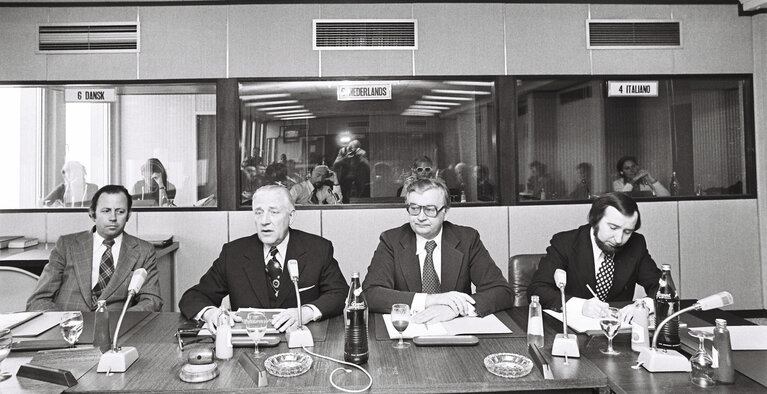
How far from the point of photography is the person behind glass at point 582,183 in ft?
14.5

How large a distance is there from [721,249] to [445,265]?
318 centimetres

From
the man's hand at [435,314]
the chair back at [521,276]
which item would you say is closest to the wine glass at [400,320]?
the man's hand at [435,314]

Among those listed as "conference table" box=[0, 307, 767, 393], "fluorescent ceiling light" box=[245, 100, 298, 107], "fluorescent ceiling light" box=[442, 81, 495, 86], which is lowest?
"conference table" box=[0, 307, 767, 393]

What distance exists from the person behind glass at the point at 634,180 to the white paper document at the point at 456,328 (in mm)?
2996

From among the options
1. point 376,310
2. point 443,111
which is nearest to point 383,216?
point 443,111

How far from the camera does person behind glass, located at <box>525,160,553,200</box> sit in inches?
172

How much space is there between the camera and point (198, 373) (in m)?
1.48

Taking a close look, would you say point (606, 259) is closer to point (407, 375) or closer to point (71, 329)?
point (407, 375)

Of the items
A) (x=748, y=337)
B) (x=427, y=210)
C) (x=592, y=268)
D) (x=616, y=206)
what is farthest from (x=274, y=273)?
(x=748, y=337)

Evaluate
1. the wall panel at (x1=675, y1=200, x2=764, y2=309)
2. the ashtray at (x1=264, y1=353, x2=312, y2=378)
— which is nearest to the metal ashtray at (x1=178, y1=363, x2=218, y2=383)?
the ashtray at (x1=264, y1=353, x2=312, y2=378)

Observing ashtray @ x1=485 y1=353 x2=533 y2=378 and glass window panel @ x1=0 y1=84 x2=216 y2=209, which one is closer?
ashtray @ x1=485 y1=353 x2=533 y2=378

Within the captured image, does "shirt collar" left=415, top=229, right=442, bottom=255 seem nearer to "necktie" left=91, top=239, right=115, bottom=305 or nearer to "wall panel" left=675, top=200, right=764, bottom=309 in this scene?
"necktie" left=91, top=239, right=115, bottom=305

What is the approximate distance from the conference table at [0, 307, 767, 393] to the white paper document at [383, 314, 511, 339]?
9 centimetres

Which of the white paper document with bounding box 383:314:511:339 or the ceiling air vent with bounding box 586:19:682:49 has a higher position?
the ceiling air vent with bounding box 586:19:682:49
